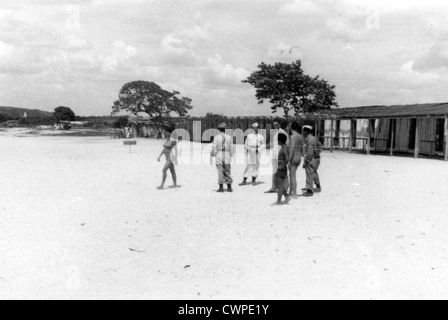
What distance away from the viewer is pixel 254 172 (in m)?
12.0

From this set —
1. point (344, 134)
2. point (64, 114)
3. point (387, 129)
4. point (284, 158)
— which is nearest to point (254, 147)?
point (284, 158)

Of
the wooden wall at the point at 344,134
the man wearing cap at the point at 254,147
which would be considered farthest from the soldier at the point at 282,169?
the wooden wall at the point at 344,134

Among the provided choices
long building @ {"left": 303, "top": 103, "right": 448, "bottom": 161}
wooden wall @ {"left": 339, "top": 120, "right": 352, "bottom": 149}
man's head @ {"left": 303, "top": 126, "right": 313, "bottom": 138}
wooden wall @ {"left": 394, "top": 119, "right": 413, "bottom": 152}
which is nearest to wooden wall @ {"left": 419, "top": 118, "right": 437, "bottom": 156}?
long building @ {"left": 303, "top": 103, "right": 448, "bottom": 161}

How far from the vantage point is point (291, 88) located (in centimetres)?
3516

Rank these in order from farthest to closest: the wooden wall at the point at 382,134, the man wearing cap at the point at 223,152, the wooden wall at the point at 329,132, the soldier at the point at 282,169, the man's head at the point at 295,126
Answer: the wooden wall at the point at 329,132 < the wooden wall at the point at 382,134 < the man wearing cap at the point at 223,152 < the man's head at the point at 295,126 < the soldier at the point at 282,169

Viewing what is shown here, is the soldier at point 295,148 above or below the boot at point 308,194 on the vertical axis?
above

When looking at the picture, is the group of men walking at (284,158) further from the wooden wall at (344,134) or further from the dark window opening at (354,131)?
the dark window opening at (354,131)

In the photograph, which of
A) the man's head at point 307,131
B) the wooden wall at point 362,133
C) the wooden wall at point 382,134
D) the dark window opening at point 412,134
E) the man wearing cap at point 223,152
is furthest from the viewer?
the wooden wall at point 362,133

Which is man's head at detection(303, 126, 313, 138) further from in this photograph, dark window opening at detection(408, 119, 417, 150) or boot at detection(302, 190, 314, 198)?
dark window opening at detection(408, 119, 417, 150)

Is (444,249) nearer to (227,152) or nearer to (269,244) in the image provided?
(269,244)

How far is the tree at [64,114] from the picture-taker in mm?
85625

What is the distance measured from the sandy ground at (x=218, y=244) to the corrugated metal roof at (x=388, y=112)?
11161 mm

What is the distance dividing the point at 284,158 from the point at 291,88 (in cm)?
2701

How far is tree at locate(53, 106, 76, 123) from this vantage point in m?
85.6
